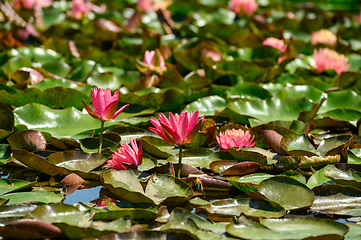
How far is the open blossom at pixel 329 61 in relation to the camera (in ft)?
9.50

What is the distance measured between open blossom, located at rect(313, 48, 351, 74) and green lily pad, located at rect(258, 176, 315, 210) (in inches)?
71.1

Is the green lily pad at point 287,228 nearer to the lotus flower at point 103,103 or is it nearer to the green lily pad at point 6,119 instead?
the lotus flower at point 103,103

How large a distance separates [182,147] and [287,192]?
68cm

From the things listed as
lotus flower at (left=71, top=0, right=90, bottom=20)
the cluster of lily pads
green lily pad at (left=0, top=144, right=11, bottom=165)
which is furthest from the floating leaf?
lotus flower at (left=71, top=0, right=90, bottom=20)

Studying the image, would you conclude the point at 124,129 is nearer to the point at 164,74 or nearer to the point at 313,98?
the point at 164,74

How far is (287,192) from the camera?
1383 millimetres

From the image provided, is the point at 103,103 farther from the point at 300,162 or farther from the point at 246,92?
the point at 246,92

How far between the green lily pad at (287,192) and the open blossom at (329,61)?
5.92 ft

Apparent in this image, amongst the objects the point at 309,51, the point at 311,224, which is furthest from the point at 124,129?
the point at 309,51

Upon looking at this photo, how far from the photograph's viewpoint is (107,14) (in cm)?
473

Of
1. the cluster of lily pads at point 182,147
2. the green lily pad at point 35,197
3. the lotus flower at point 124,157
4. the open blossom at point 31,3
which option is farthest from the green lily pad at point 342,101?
the open blossom at point 31,3

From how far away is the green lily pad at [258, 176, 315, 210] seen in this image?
134cm

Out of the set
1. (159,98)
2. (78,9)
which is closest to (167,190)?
(159,98)

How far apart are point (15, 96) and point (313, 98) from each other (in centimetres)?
179
